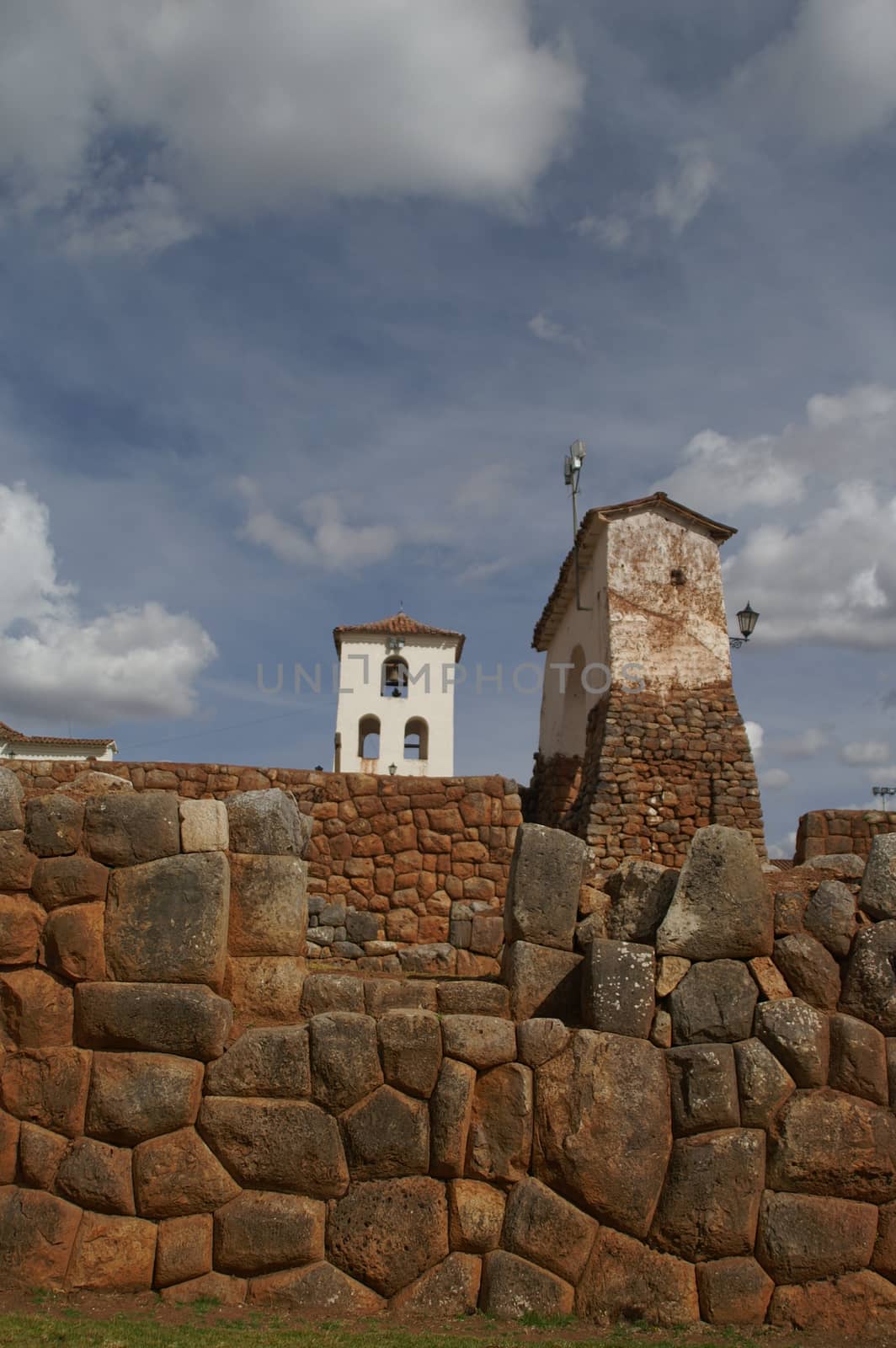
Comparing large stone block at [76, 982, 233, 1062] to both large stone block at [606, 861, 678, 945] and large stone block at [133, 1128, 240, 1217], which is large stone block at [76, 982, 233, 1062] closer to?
large stone block at [133, 1128, 240, 1217]

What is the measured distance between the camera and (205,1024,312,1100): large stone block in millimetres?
4492

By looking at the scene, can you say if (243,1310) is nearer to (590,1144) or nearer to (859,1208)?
(590,1144)

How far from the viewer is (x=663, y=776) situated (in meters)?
15.2

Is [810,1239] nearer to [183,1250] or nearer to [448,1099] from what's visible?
[448,1099]

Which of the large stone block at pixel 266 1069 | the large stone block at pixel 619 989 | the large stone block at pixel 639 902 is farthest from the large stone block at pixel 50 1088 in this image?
the large stone block at pixel 639 902

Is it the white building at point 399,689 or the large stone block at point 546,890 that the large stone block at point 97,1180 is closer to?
the large stone block at point 546,890

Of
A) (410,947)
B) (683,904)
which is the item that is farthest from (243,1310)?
(410,947)

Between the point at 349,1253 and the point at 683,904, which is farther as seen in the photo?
the point at 683,904

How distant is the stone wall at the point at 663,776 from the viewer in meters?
14.8

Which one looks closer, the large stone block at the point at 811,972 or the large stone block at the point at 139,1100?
the large stone block at the point at 139,1100

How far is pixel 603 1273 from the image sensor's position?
430 cm

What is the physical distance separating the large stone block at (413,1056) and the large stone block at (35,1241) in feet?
4.83

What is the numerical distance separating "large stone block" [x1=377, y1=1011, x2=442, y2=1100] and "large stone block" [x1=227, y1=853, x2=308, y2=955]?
2.24 ft

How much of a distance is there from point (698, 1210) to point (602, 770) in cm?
1084
